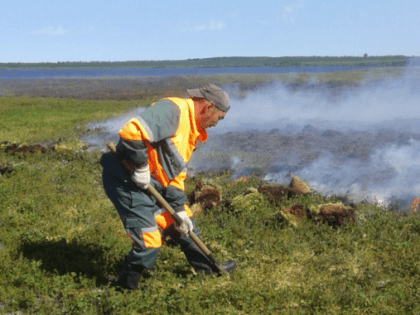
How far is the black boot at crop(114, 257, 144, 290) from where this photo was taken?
4.27 meters

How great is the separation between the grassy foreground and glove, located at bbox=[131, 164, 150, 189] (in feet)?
4.26

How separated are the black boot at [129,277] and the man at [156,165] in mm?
11

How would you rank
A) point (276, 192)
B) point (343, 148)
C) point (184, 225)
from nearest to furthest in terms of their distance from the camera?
1. point (184, 225)
2. point (276, 192)
3. point (343, 148)

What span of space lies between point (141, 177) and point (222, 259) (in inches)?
84.2

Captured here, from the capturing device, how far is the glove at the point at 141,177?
3.77 meters

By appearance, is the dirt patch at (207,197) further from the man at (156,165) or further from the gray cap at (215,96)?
the gray cap at (215,96)

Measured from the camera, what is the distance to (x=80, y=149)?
12359 millimetres

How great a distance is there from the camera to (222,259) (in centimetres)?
537

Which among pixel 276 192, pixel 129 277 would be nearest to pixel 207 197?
pixel 276 192

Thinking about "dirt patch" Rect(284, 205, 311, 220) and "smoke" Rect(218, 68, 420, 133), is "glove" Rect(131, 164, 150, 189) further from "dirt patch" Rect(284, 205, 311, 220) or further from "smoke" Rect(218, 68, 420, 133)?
"smoke" Rect(218, 68, 420, 133)

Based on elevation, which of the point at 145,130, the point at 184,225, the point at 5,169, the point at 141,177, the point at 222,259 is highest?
the point at 145,130

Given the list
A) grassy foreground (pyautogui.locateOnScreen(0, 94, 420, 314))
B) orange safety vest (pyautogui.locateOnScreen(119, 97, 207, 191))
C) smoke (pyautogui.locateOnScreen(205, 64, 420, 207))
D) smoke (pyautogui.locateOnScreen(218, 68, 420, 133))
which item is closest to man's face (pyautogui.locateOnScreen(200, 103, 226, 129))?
orange safety vest (pyautogui.locateOnScreen(119, 97, 207, 191))

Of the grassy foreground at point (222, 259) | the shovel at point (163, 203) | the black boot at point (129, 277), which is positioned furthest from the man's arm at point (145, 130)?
the grassy foreground at point (222, 259)

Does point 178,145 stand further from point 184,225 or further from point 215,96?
point 184,225
